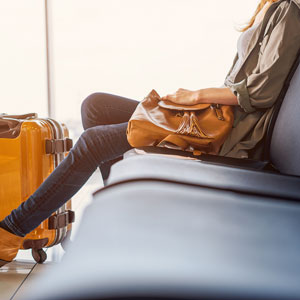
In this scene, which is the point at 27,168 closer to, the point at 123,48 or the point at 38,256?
the point at 38,256

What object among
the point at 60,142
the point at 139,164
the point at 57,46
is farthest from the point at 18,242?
the point at 57,46

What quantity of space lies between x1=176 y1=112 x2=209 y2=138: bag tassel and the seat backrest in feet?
0.68

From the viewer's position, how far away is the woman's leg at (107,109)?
1.32 meters

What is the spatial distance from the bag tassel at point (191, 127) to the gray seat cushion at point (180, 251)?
502 millimetres

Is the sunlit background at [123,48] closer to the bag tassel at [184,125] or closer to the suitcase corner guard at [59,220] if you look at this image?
the suitcase corner guard at [59,220]

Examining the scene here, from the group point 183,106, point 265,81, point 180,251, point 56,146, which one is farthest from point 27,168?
point 180,251

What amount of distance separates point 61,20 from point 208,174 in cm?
314

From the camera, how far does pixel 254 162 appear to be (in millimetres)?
964

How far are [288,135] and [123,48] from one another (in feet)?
9.23

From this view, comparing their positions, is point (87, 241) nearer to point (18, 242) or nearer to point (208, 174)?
point (208, 174)

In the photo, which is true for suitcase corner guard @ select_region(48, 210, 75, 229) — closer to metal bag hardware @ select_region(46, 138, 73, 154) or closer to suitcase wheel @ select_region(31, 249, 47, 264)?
suitcase wheel @ select_region(31, 249, 47, 264)

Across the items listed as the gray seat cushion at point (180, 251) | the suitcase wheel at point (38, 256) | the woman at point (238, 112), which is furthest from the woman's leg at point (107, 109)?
the gray seat cushion at point (180, 251)

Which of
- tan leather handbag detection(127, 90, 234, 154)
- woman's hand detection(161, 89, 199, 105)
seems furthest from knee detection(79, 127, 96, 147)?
woman's hand detection(161, 89, 199, 105)

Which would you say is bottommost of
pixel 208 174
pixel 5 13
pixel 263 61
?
pixel 208 174
